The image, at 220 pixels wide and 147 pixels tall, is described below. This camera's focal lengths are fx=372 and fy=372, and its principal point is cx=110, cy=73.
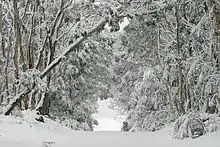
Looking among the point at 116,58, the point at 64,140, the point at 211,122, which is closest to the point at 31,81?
the point at 64,140

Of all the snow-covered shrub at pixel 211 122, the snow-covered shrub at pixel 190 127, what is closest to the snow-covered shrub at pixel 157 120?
the snow-covered shrub at pixel 211 122

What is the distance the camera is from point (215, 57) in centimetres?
888

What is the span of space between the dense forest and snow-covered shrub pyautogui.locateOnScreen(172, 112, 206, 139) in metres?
0.02

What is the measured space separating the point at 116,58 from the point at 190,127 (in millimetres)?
14580

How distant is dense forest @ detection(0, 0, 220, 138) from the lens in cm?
905

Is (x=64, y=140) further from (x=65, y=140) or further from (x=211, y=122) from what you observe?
(x=211, y=122)

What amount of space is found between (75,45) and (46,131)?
2.66 meters

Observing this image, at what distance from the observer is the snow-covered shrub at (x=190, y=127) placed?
7542mm

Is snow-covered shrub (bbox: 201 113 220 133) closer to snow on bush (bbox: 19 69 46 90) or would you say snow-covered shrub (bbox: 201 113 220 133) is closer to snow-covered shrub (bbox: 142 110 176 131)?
snow on bush (bbox: 19 69 46 90)

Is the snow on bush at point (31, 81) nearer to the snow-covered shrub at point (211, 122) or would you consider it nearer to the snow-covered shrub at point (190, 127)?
the snow-covered shrub at point (190, 127)

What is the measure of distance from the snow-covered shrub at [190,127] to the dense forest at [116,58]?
20 mm

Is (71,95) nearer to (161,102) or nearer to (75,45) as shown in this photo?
(161,102)

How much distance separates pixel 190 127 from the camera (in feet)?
25.1

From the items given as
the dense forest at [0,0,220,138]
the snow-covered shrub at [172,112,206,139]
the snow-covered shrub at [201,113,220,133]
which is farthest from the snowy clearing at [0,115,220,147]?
the dense forest at [0,0,220,138]
